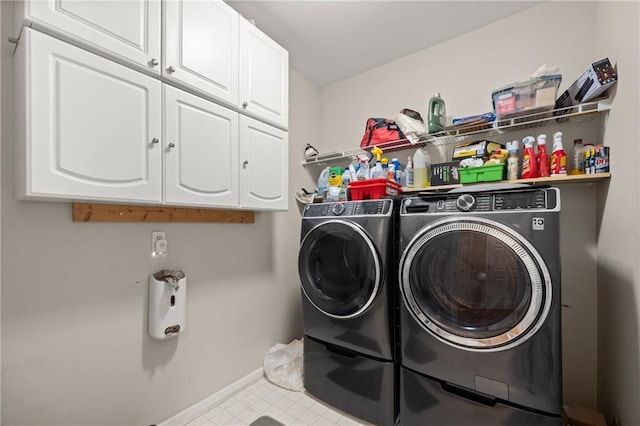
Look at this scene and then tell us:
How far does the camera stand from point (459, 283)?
1.32 meters

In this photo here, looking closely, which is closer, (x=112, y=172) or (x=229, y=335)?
(x=112, y=172)

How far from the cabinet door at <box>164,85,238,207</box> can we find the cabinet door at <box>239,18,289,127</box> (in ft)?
0.65

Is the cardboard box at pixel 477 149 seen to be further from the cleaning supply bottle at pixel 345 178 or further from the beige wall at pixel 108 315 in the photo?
the beige wall at pixel 108 315

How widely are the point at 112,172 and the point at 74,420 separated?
1.12 meters

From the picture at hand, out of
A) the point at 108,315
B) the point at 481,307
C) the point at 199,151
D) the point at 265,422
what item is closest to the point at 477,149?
the point at 481,307

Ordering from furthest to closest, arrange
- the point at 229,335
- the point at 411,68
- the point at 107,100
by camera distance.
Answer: the point at 411,68
the point at 229,335
the point at 107,100

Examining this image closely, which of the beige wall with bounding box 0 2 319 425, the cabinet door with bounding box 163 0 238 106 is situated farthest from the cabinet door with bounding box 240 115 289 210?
the beige wall with bounding box 0 2 319 425

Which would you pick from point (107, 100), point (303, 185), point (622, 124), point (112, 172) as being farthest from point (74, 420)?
point (622, 124)

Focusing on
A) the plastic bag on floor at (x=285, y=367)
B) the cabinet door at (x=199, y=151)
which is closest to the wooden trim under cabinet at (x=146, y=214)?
the cabinet door at (x=199, y=151)

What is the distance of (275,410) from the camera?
1685 mm

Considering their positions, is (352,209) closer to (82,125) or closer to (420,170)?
(420,170)

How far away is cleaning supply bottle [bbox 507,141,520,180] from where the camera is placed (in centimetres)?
163

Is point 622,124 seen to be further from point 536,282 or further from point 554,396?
point 554,396

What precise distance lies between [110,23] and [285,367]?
2.16 meters
